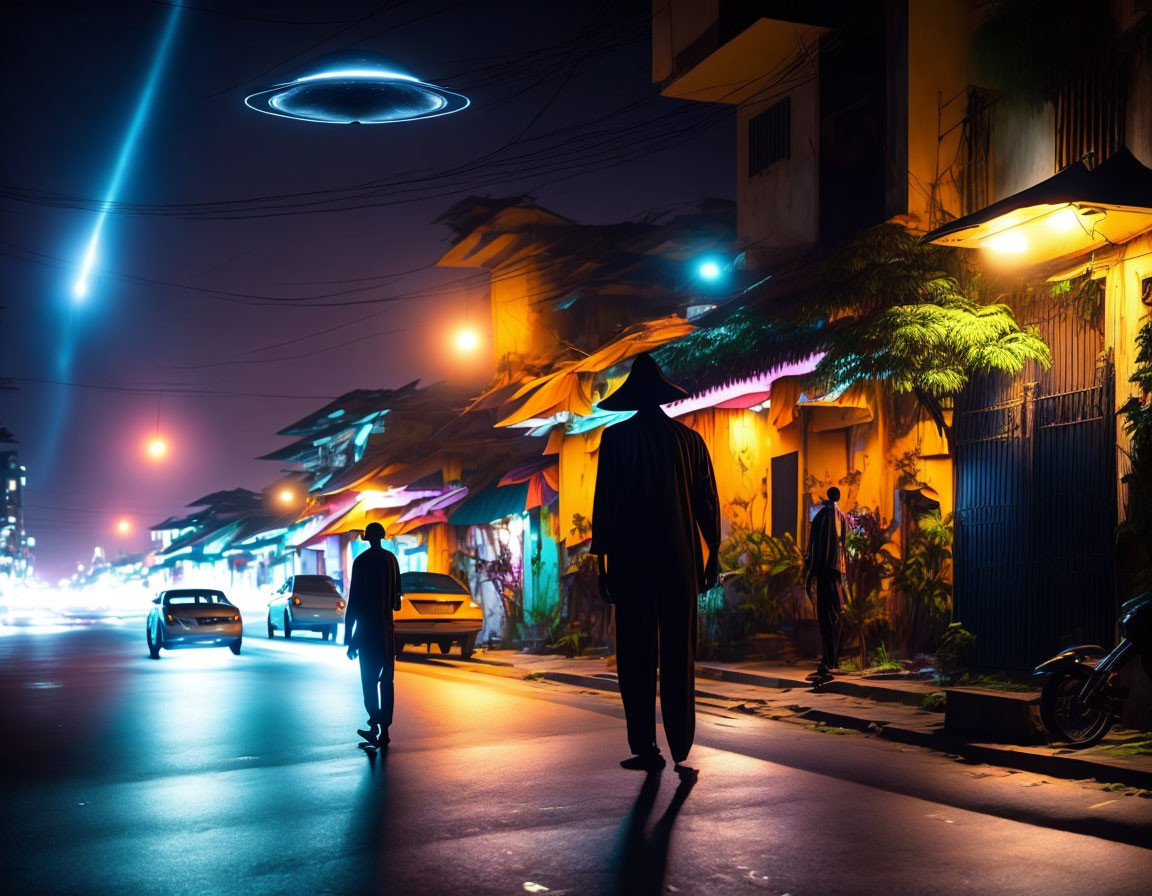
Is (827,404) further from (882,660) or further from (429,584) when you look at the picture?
(429,584)

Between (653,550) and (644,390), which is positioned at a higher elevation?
(644,390)

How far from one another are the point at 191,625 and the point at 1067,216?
19.0 m

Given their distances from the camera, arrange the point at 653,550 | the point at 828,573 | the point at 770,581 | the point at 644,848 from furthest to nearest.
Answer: the point at 770,581 → the point at 828,573 → the point at 653,550 → the point at 644,848

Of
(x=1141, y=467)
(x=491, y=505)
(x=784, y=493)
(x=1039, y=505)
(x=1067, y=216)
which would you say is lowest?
(x=1039, y=505)

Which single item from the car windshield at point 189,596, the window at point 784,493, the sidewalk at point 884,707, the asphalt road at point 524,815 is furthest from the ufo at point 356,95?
the car windshield at point 189,596

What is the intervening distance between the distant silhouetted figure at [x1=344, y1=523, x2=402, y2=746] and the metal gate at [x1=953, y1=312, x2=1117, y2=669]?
5969mm

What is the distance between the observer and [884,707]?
12594 millimetres

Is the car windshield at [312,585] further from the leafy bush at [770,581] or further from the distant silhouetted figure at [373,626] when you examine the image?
the distant silhouetted figure at [373,626]

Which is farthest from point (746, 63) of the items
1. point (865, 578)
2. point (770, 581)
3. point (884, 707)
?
point (884, 707)

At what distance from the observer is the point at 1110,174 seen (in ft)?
35.1

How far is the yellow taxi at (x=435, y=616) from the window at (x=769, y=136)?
30.3ft

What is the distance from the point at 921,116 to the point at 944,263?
390 cm

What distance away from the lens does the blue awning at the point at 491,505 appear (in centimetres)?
2806

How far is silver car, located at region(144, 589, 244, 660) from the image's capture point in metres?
25.2
